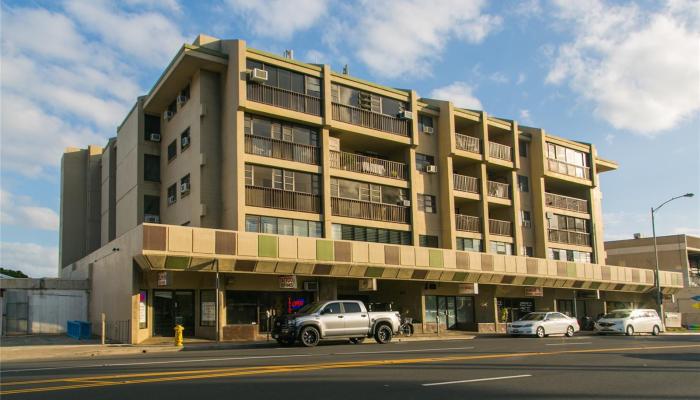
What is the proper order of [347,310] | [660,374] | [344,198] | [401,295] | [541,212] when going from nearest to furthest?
[660,374], [347,310], [344,198], [401,295], [541,212]

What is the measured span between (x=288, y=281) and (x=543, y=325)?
12.8 m

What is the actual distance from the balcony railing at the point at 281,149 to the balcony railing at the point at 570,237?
21313 millimetres

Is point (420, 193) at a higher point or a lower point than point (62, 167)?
lower

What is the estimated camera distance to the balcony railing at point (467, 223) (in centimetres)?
4071

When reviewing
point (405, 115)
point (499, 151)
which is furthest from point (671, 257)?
point (405, 115)

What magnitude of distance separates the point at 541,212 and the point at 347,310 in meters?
26.4

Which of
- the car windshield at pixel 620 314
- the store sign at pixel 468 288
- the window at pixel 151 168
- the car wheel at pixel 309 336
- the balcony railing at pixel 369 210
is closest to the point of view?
the car wheel at pixel 309 336

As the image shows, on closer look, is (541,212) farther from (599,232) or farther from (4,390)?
(4,390)

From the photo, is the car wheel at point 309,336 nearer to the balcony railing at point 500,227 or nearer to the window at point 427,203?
the window at point 427,203

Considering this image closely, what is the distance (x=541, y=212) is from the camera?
46.1 m

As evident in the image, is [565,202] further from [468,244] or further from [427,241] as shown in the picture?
[427,241]

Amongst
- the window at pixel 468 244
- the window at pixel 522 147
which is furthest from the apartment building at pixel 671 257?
the window at pixel 468 244

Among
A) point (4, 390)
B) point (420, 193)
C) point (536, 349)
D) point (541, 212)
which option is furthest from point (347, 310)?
point (541, 212)

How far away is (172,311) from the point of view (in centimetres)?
3034
